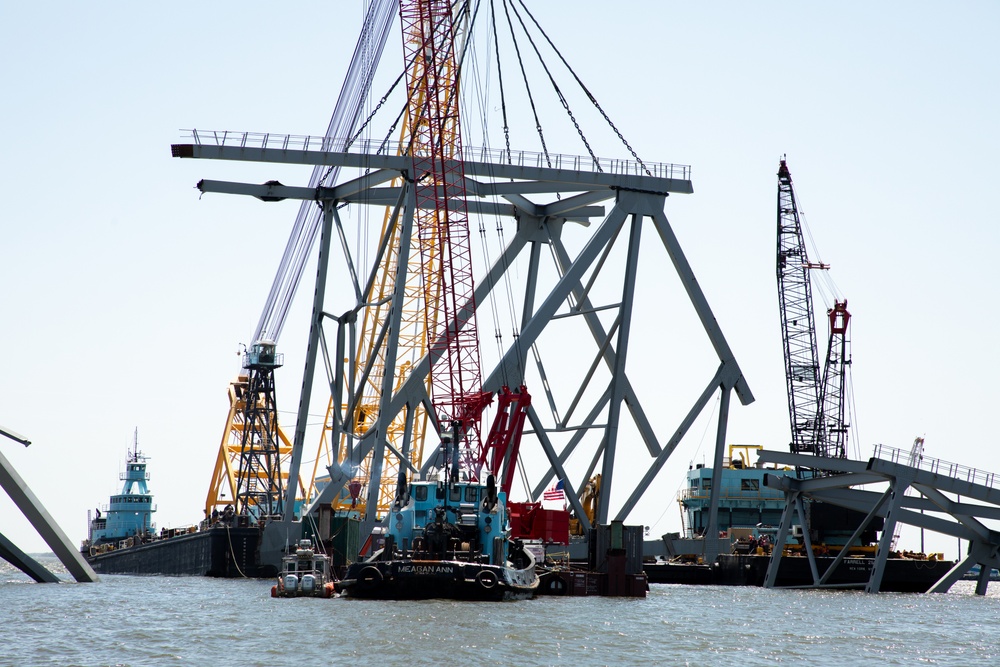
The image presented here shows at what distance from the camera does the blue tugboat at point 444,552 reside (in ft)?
155

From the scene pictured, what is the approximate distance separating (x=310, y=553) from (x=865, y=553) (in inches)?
1580

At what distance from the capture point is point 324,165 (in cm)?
6300

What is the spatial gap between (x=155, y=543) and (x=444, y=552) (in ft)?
158

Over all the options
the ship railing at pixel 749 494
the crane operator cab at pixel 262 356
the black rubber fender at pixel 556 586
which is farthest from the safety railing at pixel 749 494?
the black rubber fender at pixel 556 586

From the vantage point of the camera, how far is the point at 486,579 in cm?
4734

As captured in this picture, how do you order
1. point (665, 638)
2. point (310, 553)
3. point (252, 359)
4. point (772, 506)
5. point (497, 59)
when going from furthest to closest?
point (772, 506) < point (252, 359) < point (497, 59) < point (310, 553) < point (665, 638)

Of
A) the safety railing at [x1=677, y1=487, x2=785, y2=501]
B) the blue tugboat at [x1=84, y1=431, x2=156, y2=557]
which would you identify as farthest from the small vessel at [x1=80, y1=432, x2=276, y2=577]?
the safety railing at [x1=677, y1=487, x2=785, y2=501]

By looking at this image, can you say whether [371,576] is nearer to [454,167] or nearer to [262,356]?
[454,167]

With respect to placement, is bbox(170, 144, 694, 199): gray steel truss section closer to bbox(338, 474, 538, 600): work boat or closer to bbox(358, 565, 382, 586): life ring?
bbox(338, 474, 538, 600): work boat

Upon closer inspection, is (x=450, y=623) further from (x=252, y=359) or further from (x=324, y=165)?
(x=252, y=359)

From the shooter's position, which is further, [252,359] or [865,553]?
[252,359]

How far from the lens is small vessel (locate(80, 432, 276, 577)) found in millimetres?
77944

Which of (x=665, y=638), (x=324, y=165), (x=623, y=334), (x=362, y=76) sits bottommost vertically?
(x=665, y=638)

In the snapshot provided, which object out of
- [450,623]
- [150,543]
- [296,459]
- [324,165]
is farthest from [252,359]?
[450,623]
